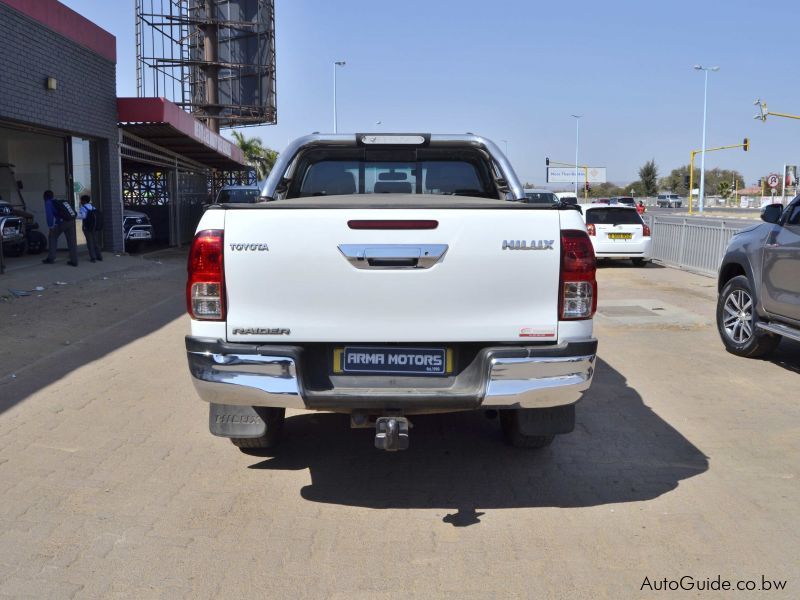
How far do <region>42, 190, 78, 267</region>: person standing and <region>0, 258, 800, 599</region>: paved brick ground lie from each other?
9.55 meters

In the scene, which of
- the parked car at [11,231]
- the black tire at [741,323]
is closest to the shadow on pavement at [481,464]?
the black tire at [741,323]

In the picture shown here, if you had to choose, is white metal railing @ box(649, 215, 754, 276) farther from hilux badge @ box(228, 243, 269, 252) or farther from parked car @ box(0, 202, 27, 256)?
parked car @ box(0, 202, 27, 256)

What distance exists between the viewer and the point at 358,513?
4418 mm

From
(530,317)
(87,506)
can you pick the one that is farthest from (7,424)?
(530,317)

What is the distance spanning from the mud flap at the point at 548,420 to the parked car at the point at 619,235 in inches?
561

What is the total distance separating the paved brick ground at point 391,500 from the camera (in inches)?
145

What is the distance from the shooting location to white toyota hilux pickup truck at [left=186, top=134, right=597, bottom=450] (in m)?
4.00

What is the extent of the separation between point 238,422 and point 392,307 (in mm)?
1285

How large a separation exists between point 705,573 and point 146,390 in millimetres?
4991

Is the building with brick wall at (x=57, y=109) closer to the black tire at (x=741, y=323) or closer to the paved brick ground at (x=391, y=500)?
the paved brick ground at (x=391, y=500)

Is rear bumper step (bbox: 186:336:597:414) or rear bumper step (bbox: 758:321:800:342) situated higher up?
rear bumper step (bbox: 186:336:597:414)

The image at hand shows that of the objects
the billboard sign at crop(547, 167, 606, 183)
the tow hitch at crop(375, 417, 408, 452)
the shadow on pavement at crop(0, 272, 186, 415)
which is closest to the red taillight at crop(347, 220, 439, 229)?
the tow hitch at crop(375, 417, 408, 452)

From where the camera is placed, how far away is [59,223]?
637 inches

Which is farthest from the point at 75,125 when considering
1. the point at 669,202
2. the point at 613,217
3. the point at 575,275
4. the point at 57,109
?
the point at 669,202
